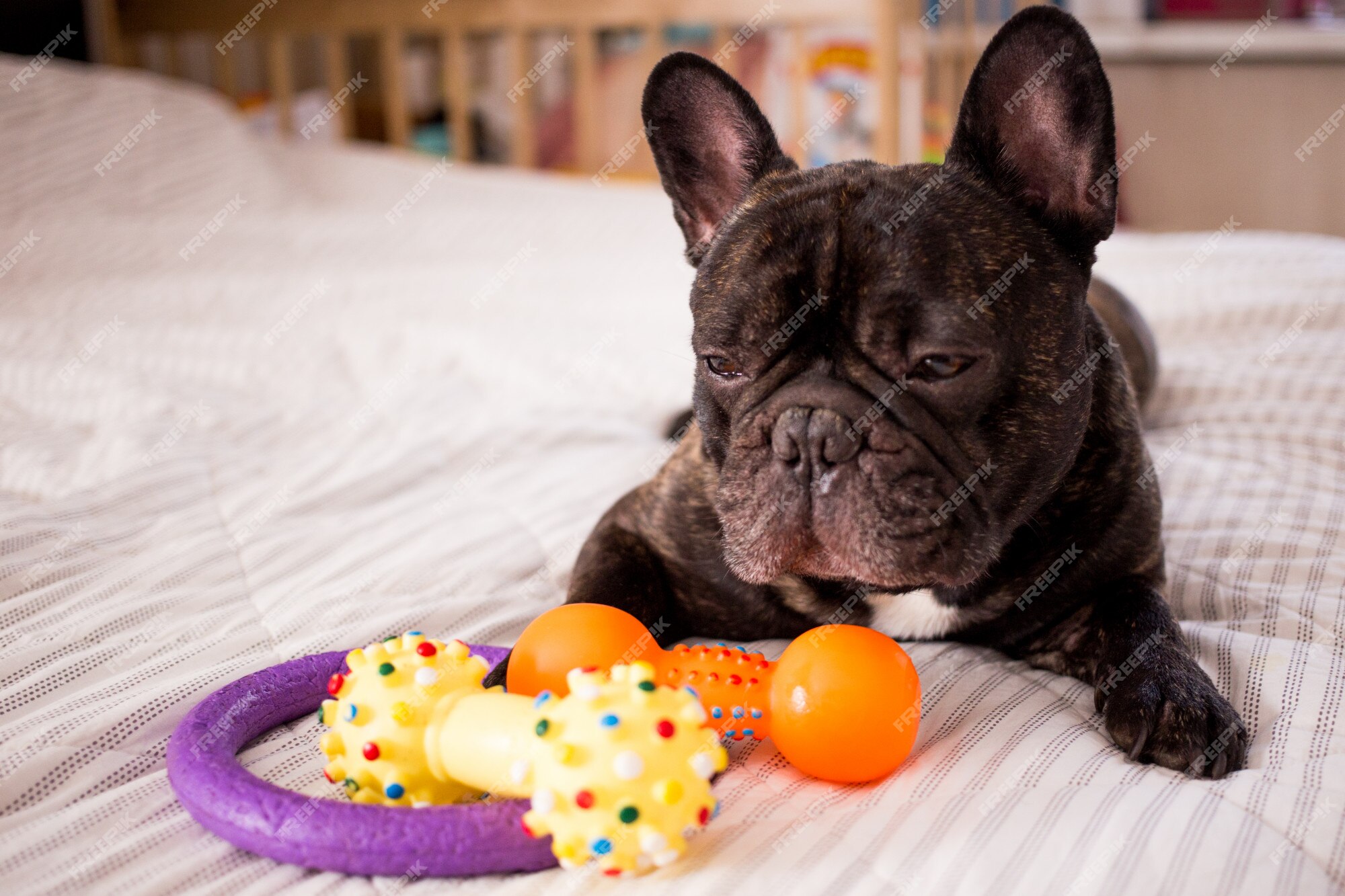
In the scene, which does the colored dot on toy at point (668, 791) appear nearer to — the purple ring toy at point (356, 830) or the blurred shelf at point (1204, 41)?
the purple ring toy at point (356, 830)

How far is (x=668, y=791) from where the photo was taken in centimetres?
90

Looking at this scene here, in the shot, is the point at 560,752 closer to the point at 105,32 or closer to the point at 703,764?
the point at 703,764

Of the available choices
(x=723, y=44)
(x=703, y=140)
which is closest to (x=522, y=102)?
(x=723, y=44)

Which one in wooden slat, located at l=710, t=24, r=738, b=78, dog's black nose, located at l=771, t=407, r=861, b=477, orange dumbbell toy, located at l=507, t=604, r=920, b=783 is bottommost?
orange dumbbell toy, located at l=507, t=604, r=920, b=783

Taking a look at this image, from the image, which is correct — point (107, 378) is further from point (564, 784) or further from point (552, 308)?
point (564, 784)

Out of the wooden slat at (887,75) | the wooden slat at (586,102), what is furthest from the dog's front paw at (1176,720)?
the wooden slat at (586,102)

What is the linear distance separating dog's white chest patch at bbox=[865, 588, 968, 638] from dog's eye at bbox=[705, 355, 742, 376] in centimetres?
37

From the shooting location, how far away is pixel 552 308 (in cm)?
328

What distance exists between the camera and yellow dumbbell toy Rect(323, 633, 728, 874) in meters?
0.90

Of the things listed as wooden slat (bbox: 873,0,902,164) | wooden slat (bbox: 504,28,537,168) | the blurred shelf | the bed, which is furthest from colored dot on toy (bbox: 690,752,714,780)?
the blurred shelf

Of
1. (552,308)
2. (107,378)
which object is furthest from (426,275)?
(107,378)

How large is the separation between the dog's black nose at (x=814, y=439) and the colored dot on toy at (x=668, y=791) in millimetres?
484

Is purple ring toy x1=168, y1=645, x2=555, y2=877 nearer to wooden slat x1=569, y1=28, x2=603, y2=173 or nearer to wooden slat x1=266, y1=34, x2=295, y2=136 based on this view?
wooden slat x1=569, y1=28, x2=603, y2=173

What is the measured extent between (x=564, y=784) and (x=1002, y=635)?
2.76 ft
